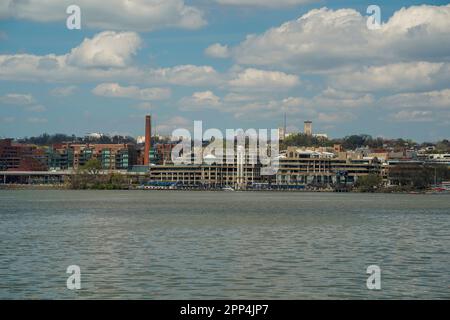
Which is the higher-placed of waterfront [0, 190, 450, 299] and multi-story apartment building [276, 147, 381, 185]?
multi-story apartment building [276, 147, 381, 185]

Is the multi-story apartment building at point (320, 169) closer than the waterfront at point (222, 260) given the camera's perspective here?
No

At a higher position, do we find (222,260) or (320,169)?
(320,169)

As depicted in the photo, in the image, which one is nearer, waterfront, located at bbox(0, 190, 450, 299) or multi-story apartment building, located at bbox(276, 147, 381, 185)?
waterfront, located at bbox(0, 190, 450, 299)

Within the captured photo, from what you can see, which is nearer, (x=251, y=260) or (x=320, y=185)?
(x=251, y=260)

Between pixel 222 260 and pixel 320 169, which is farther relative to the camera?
pixel 320 169

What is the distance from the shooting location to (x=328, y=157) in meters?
188

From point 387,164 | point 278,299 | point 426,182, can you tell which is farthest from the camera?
point 387,164

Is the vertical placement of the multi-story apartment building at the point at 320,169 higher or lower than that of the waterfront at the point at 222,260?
higher

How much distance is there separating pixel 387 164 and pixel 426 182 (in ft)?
47.5
